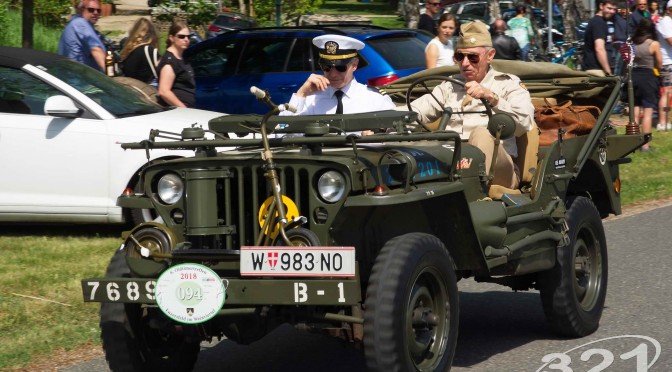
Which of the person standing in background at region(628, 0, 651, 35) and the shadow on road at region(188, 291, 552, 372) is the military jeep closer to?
the shadow on road at region(188, 291, 552, 372)

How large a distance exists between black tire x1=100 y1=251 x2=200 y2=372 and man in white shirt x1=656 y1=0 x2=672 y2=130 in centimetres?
1259

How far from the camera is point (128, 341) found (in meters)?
5.67

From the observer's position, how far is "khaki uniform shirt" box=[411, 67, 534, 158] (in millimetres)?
6980

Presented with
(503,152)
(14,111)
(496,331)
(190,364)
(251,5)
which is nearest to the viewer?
(190,364)

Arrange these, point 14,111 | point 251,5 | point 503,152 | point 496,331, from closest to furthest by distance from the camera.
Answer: point 503,152, point 496,331, point 14,111, point 251,5

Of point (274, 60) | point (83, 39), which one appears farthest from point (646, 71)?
point (83, 39)

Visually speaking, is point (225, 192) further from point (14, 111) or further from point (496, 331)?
point (14, 111)

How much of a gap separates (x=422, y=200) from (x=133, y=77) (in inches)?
284

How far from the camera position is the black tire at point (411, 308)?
17.3ft

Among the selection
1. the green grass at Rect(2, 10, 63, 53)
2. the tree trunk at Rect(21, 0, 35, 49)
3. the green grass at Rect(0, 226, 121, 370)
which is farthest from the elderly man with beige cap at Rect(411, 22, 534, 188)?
the green grass at Rect(2, 10, 63, 53)

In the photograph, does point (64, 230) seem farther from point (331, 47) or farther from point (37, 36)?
point (37, 36)

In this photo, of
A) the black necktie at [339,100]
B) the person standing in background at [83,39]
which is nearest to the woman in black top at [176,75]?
the person standing in background at [83,39]

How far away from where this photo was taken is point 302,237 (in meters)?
5.34

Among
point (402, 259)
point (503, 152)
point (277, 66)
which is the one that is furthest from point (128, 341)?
point (277, 66)
